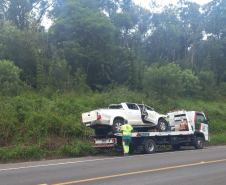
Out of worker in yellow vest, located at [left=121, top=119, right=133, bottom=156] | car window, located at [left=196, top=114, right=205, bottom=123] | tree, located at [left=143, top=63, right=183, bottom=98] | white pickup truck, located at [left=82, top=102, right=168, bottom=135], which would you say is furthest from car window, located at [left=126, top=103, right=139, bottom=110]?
tree, located at [left=143, top=63, right=183, bottom=98]

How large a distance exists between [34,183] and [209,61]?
46814 mm

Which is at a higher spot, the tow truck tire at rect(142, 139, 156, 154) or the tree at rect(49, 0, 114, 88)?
the tree at rect(49, 0, 114, 88)

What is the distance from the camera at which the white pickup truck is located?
13.8 m

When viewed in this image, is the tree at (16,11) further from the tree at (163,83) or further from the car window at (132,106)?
the car window at (132,106)

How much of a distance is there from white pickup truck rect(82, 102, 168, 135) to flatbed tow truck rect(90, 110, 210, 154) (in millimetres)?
517

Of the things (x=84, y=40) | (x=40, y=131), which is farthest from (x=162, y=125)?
(x=84, y=40)

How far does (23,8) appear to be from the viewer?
39.6 m

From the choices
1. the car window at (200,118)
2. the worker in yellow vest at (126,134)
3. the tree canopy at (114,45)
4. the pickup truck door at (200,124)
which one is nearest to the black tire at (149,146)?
the worker in yellow vest at (126,134)

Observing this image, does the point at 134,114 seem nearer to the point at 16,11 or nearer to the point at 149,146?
the point at 149,146

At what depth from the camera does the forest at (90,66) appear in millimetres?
16375

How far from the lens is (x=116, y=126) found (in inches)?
557

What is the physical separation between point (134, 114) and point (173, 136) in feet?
9.33

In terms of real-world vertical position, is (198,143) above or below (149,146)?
below

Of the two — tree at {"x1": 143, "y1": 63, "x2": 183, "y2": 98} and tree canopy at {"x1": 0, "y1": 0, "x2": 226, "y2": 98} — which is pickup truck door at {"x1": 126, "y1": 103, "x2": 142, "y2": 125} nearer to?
tree canopy at {"x1": 0, "y1": 0, "x2": 226, "y2": 98}
